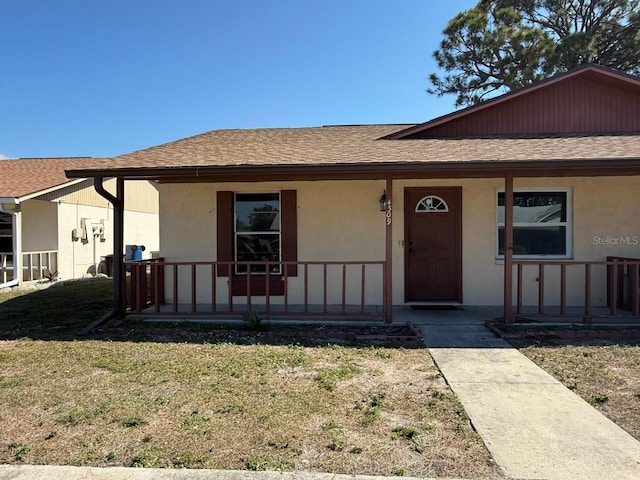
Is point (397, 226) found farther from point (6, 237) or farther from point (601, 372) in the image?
point (6, 237)

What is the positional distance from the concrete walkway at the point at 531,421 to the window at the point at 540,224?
309 centimetres

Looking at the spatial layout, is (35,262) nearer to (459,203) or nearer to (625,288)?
(459,203)

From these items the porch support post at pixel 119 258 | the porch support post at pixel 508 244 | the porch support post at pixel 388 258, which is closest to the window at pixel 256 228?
the porch support post at pixel 119 258

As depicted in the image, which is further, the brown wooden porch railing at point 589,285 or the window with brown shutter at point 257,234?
the window with brown shutter at point 257,234

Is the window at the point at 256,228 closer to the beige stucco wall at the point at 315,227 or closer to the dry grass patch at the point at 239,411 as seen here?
the beige stucco wall at the point at 315,227

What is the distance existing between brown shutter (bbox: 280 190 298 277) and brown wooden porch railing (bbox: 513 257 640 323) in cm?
379

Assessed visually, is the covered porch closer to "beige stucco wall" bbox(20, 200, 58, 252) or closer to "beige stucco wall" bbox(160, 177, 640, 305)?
"beige stucco wall" bbox(160, 177, 640, 305)

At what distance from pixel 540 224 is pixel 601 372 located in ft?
12.7

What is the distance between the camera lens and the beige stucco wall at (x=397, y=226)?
777 centimetres

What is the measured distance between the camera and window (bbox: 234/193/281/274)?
821 cm

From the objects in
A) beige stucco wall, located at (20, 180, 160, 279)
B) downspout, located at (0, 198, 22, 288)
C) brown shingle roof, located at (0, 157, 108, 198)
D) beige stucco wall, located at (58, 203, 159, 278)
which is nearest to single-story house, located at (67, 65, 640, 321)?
brown shingle roof, located at (0, 157, 108, 198)

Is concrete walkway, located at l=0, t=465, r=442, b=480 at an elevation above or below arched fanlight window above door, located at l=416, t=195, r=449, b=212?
below

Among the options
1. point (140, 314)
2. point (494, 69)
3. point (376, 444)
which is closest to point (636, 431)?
point (376, 444)

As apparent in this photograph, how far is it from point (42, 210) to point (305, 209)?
9.49 meters
